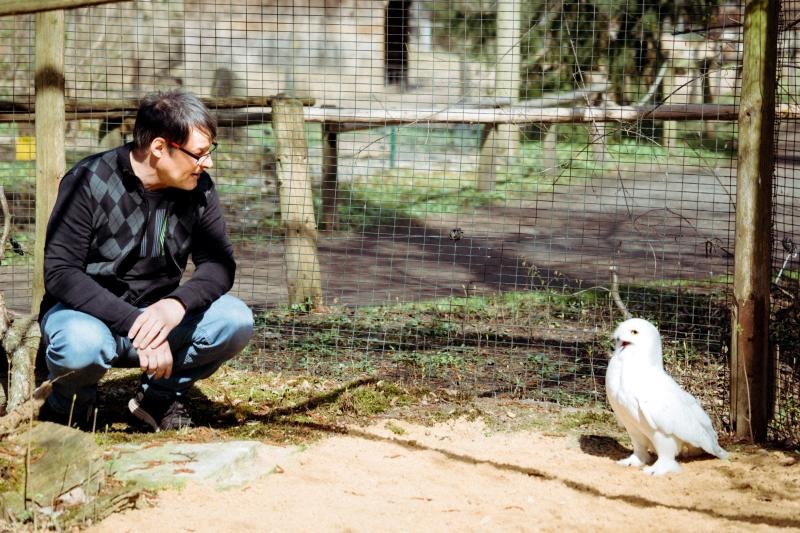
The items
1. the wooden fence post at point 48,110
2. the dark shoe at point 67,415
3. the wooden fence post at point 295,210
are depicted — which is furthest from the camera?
the wooden fence post at point 295,210

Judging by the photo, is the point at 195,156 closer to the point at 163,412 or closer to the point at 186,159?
the point at 186,159

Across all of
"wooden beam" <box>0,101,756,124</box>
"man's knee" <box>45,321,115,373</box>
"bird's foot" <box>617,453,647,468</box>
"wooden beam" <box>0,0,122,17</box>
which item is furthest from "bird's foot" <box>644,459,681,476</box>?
"wooden beam" <box>0,0,122,17</box>

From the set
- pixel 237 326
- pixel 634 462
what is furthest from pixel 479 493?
pixel 237 326

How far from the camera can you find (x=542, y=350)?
5777mm

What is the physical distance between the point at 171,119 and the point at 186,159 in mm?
167

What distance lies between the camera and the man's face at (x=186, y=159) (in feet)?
12.5

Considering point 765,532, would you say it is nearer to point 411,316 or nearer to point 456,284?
point 411,316

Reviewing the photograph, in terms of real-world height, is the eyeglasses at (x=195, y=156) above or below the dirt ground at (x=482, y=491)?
above

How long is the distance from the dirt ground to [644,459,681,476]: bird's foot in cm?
4

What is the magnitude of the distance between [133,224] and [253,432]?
1071mm

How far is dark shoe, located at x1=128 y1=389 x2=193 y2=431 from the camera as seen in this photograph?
165 inches

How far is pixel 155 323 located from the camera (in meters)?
3.74

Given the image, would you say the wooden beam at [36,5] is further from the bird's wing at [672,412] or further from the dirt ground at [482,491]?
the bird's wing at [672,412]

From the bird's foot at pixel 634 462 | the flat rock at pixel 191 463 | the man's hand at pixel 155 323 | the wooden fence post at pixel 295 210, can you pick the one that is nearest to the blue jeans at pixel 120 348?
the man's hand at pixel 155 323
